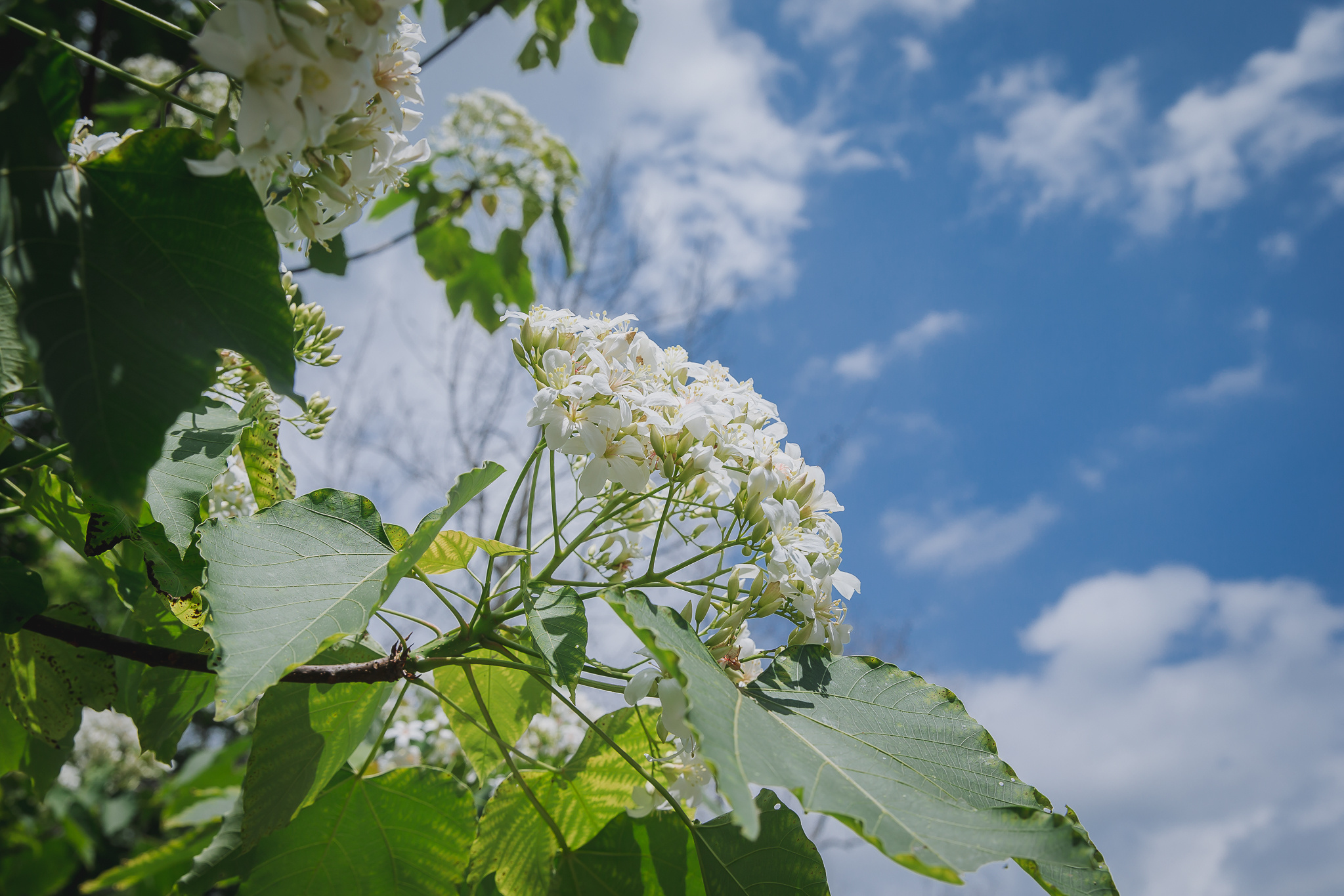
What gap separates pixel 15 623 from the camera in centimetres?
112

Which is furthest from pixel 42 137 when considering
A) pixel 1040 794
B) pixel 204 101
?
pixel 204 101

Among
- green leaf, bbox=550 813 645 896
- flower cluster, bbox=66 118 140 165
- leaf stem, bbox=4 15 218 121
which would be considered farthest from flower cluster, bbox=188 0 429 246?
green leaf, bbox=550 813 645 896

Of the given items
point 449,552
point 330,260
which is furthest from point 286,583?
point 330,260

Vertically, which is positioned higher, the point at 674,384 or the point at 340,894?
the point at 674,384

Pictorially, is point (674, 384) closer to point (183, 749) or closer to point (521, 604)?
point (521, 604)

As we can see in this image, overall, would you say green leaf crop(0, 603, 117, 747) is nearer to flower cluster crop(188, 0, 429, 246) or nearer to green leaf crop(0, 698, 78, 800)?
green leaf crop(0, 698, 78, 800)

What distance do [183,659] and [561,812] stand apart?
0.67 meters

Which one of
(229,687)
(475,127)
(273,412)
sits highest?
(475,127)

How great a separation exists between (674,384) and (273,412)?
0.75 meters

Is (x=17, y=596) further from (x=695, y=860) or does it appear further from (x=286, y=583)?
(x=695, y=860)

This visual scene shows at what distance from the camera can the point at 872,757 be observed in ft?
3.22

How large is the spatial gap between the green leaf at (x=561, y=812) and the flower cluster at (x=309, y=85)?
93 cm

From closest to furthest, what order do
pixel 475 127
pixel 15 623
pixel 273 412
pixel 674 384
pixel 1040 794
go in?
pixel 1040 794, pixel 15 623, pixel 674 384, pixel 273 412, pixel 475 127

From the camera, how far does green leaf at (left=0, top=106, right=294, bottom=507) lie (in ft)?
2.29
